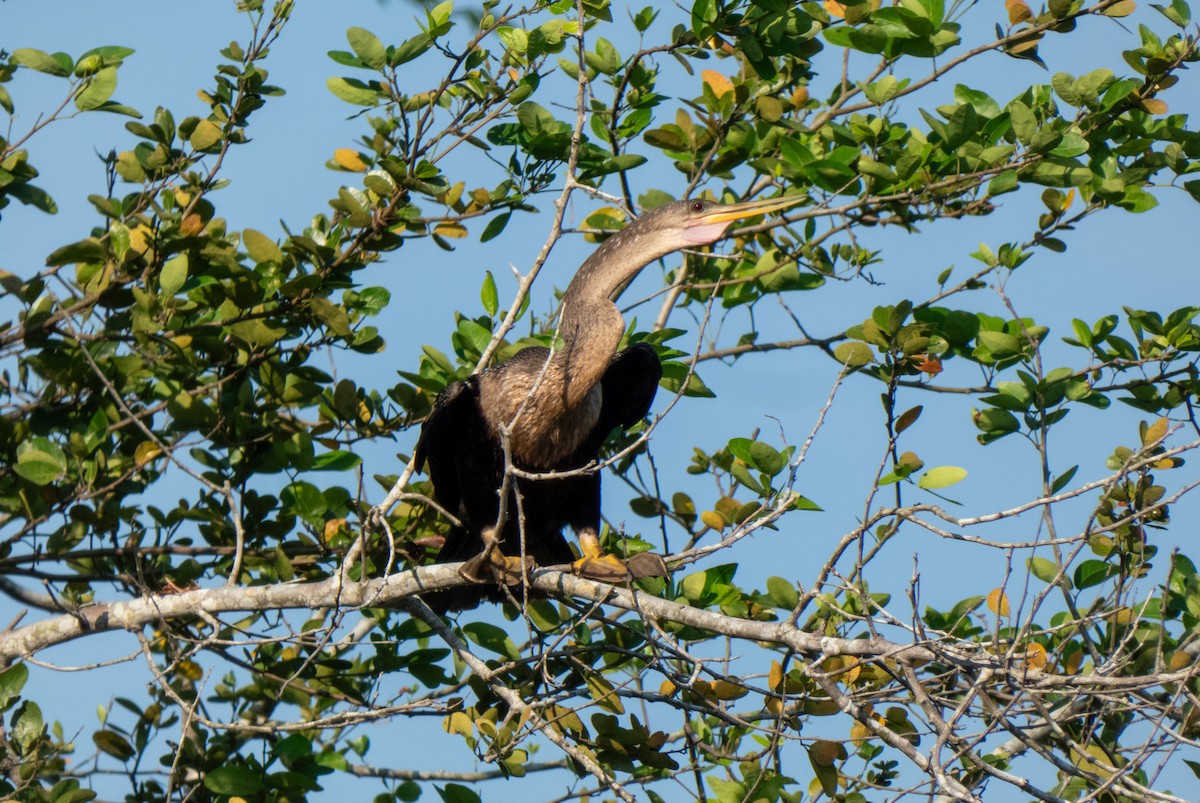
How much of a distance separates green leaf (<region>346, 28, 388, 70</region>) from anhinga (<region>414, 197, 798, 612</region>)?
989mm

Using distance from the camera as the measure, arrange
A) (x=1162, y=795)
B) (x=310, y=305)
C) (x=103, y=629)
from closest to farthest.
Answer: (x=1162, y=795)
(x=103, y=629)
(x=310, y=305)

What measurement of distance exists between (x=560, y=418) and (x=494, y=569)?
0.56 metres

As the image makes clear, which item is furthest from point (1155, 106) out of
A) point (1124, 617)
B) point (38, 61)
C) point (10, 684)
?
point (10, 684)

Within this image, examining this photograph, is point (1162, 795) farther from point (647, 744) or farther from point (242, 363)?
point (242, 363)

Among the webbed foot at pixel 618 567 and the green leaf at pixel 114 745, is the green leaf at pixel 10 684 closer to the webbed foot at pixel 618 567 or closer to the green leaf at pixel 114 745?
the green leaf at pixel 114 745

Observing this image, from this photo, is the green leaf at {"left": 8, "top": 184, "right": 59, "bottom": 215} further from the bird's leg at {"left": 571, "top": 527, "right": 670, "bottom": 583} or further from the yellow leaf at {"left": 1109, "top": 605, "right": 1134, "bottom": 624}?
the yellow leaf at {"left": 1109, "top": 605, "right": 1134, "bottom": 624}

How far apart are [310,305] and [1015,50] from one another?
8.02 ft

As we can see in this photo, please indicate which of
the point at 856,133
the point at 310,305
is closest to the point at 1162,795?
the point at 856,133

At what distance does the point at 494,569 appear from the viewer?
371 centimetres

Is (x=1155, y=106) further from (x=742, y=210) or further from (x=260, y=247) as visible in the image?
(x=260, y=247)

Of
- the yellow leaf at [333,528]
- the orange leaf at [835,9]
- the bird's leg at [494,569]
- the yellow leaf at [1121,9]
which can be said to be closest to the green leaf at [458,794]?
the bird's leg at [494,569]

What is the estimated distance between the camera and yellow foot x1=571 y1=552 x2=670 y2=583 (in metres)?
3.76

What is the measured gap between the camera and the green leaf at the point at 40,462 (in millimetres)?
3672

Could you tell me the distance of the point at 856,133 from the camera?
4.25 metres
